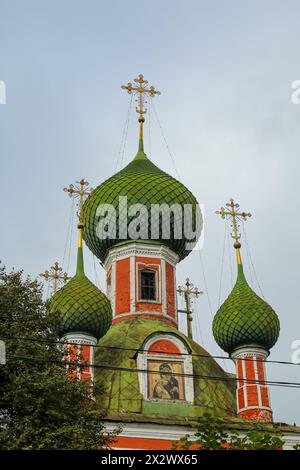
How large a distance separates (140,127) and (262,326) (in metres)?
7.69

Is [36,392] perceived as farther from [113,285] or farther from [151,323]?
[113,285]

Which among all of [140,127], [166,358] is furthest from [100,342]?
[140,127]

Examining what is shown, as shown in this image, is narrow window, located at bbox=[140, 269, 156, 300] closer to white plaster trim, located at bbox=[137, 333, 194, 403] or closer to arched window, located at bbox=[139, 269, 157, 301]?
arched window, located at bbox=[139, 269, 157, 301]

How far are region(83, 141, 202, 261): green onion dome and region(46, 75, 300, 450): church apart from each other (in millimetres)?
30

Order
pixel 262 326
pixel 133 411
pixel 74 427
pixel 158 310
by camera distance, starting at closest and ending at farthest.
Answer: pixel 74 427, pixel 133 411, pixel 262 326, pixel 158 310

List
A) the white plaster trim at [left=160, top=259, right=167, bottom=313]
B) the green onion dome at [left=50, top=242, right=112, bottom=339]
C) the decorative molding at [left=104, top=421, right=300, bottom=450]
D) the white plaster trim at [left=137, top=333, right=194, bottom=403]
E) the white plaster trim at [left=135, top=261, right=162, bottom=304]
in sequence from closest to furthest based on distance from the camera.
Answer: the decorative molding at [left=104, top=421, right=300, bottom=450], the white plaster trim at [left=137, top=333, right=194, bottom=403], the green onion dome at [left=50, top=242, right=112, bottom=339], the white plaster trim at [left=160, top=259, right=167, bottom=313], the white plaster trim at [left=135, top=261, right=162, bottom=304]

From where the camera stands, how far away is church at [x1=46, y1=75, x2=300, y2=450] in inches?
763

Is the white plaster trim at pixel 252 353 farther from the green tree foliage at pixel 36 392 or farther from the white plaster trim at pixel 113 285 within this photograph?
the green tree foliage at pixel 36 392

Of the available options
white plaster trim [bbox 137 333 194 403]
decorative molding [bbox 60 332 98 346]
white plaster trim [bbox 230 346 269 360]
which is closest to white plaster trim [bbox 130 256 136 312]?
white plaster trim [bbox 137 333 194 403]

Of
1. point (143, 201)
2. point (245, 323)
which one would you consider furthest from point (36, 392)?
point (143, 201)

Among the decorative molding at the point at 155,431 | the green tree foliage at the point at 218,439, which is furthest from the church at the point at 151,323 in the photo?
the green tree foliage at the point at 218,439
